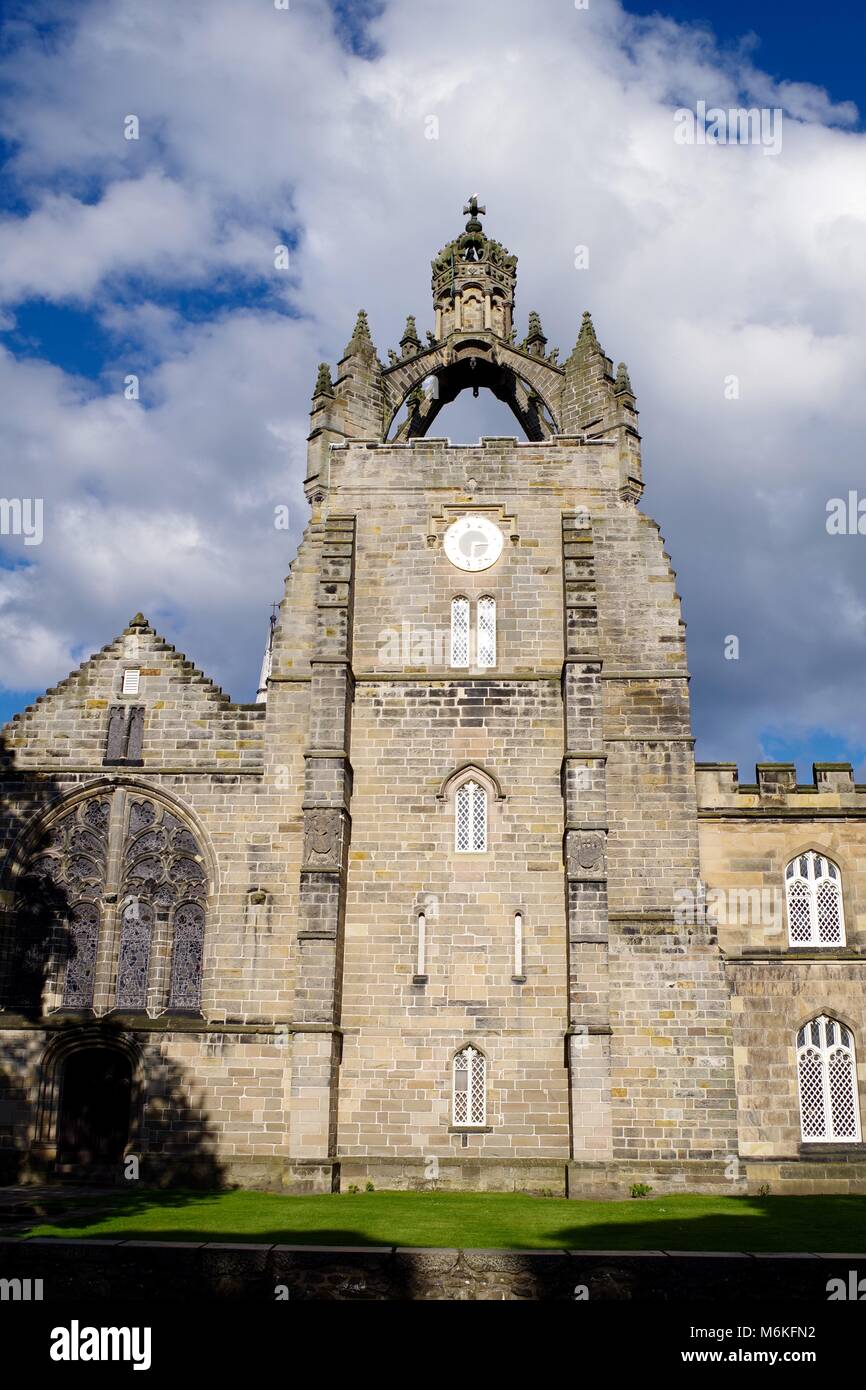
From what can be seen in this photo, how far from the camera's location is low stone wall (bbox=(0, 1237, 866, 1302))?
45.8 ft

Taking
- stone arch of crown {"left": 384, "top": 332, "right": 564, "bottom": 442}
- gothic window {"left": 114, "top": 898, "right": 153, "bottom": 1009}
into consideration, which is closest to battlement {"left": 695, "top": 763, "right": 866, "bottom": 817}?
stone arch of crown {"left": 384, "top": 332, "right": 564, "bottom": 442}

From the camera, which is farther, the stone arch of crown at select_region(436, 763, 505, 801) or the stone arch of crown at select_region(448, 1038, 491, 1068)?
→ the stone arch of crown at select_region(436, 763, 505, 801)

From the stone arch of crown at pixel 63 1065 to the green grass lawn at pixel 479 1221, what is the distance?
2240mm

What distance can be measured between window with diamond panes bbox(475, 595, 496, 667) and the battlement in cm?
500

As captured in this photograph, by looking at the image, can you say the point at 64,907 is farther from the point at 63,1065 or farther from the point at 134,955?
the point at 63,1065

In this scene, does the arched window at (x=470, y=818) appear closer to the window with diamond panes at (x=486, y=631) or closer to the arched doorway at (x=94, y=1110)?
the window with diamond panes at (x=486, y=631)

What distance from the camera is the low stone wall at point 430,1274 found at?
Result: 45.8ft

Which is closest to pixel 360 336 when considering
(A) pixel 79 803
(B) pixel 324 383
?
(B) pixel 324 383

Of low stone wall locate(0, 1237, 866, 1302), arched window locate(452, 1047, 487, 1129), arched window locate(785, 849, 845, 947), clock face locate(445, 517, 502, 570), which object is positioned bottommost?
low stone wall locate(0, 1237, 866, 1302)

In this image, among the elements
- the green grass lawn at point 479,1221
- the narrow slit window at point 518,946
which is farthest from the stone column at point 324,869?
the narrow slit window at point 518,946

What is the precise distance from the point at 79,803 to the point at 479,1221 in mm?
12308

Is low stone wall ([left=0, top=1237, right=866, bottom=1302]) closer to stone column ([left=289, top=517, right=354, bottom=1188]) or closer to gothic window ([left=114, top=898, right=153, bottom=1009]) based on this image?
stone column ([left=289, top=517, right=354, bottom=1188])

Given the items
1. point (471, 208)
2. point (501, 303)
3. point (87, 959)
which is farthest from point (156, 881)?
point (471, 208)
